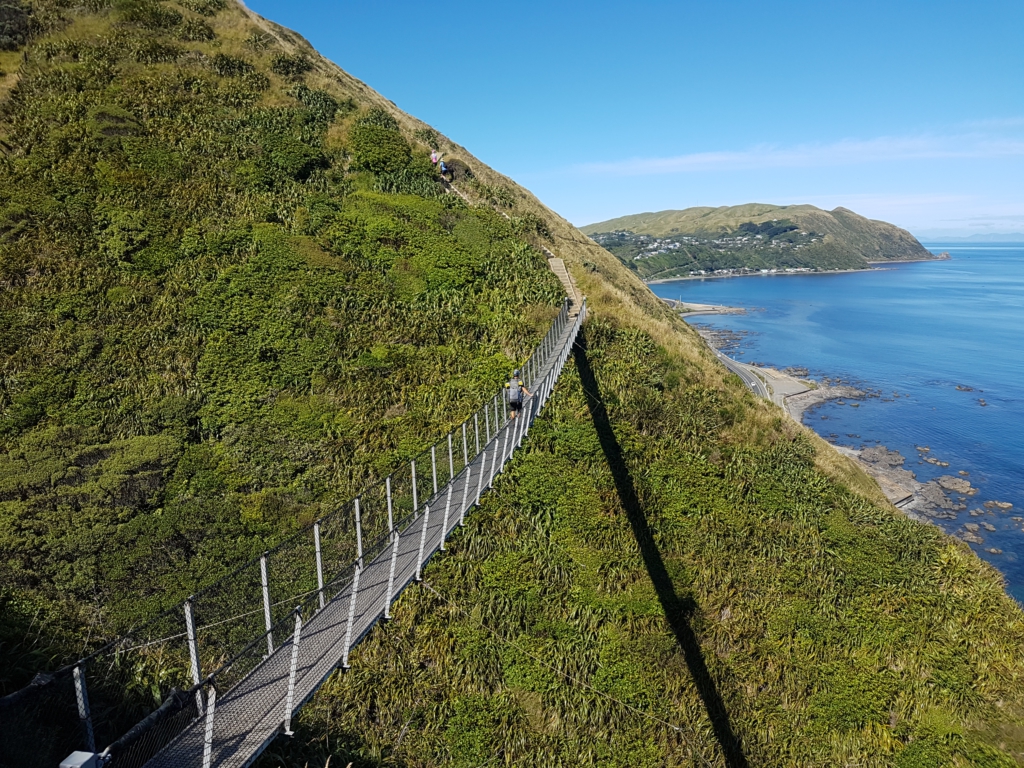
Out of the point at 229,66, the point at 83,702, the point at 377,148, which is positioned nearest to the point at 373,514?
the point at 83,702

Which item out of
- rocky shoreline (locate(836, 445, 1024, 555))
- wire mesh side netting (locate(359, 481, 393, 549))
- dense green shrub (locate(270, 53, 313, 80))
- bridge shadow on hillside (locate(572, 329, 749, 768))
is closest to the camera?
bridge shadow on hillside (locate(572, 329, 749, 768))

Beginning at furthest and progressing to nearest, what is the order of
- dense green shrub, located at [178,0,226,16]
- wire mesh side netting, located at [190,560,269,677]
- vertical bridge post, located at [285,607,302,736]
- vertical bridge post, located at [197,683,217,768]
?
1. dense green shrub, located at [178,0,226,16]
2. wire mesh side netting, located at [190,560,269,677]
3. vertical bridge post, located at [285,607,302,736]
4. vertical bridge post, located at [197,683,217,768]

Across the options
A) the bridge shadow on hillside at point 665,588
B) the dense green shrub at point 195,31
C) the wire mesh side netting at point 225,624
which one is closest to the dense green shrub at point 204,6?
the dense green shrub at point 195,31

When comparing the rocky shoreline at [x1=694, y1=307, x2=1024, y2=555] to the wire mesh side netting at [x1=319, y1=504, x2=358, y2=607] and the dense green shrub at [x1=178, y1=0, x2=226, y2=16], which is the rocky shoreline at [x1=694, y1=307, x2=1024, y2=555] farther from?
the dense green shrub at [x1=178, y1=0, x2=226, y2=16]

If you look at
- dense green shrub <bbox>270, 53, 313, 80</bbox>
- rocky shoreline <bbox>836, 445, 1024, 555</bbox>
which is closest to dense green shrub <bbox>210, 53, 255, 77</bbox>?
dense green shrub <bbox>270, 53, 313, 80</bbox>

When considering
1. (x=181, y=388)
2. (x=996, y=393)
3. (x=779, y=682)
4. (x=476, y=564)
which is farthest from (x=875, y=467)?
(x=181, y=388)

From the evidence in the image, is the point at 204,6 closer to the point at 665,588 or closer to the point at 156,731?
the point at 665,588

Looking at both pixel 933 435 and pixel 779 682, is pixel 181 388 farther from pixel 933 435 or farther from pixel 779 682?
pixel 933 435
